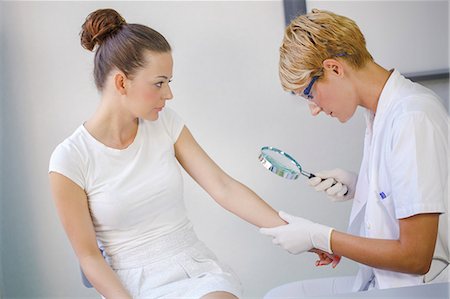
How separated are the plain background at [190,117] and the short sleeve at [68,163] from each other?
100cm

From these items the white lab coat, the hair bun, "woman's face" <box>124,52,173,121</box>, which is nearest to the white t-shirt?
"woman's face" <box>124,52,173,121</box>

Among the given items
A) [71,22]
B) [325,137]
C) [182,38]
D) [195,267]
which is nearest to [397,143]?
[195,267]

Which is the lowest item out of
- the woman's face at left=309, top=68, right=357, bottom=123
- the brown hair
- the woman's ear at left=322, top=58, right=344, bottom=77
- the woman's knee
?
the woman's knee

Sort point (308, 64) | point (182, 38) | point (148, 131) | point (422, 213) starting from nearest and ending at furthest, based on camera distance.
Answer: point (422, 213), point (308, 64), point (148, 131), point (182, 38)

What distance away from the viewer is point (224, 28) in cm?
262

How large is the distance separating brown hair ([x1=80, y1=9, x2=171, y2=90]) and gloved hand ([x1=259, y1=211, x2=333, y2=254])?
64 cm

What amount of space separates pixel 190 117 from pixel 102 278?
1.15m

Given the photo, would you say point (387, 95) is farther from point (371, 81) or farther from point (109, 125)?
point (109, 125)

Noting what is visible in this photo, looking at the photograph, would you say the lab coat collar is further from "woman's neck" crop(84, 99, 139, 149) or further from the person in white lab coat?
"woman's neck" crop(84, 99, 139, 149)

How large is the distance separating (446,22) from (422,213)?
4.72ft

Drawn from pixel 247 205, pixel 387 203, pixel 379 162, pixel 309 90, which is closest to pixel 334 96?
pixel 309 90

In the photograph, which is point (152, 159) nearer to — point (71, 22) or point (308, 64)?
point (308, 64)

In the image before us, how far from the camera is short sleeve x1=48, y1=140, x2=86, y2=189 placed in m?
1.62

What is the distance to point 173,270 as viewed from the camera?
169 cm
